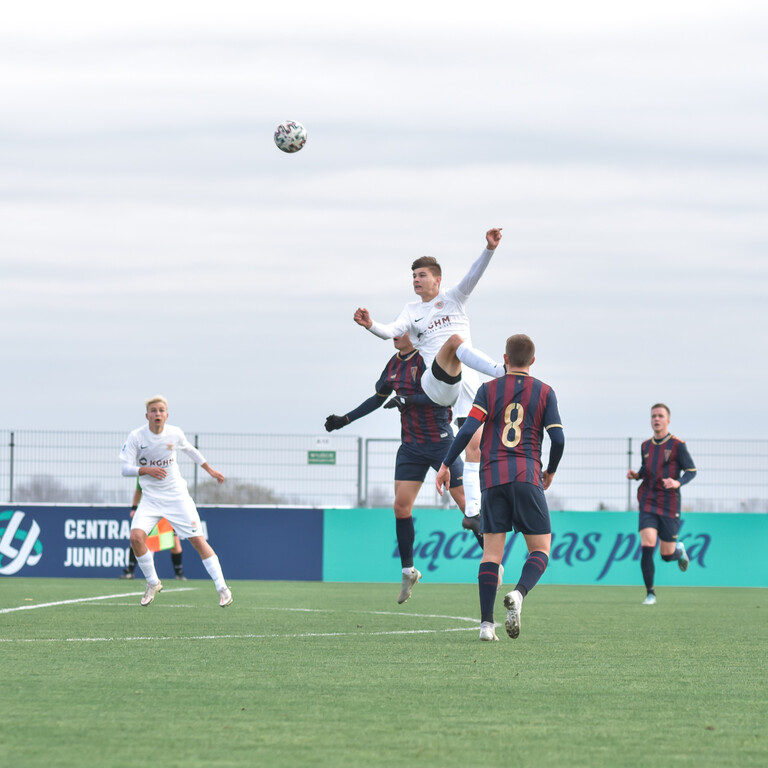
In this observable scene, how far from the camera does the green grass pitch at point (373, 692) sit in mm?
4531

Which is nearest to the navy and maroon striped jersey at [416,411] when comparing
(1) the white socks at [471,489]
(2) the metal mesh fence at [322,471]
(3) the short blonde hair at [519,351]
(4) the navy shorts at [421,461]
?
(4) the navy shorts at [421,461]

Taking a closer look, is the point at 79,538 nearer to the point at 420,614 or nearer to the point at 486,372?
the point at 420,614

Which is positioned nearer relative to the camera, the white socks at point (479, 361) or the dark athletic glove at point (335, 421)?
the white socks at point (479, 361)

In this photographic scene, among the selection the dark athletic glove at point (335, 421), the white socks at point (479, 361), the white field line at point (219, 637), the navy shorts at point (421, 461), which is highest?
the white socks at point (479, 361)

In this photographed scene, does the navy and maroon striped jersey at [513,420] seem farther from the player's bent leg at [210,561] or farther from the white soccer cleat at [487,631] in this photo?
the player's bent leg at [210,561]

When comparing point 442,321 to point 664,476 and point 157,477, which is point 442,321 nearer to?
point 157,477

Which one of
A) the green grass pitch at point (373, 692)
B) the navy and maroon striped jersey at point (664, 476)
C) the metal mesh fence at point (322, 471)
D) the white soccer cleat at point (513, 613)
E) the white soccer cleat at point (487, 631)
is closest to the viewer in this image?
the green grass pitch at point (373, 692)

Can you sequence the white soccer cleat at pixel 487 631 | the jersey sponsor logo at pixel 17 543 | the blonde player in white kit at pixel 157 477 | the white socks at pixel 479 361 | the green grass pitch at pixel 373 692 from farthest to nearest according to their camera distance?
1. the jersey sponsor logo at pixel 17 543
2. the blonde player in white kit at pixel 157 477
3. the white socks at pixel 479 361
4. the white soccer cleat at pixel 487 631
5. the green grass pitch at pixel 373 692

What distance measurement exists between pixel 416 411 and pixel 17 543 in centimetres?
1302

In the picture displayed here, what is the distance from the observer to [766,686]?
645 cm

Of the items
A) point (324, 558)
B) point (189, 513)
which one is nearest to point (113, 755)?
point (189, 513)

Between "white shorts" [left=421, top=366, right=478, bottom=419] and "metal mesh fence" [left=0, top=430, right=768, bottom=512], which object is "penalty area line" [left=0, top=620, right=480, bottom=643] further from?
"metal mesh fence" [left=0, top=430, right=768, bottom=512]

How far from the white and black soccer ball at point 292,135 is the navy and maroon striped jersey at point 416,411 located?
257 cm

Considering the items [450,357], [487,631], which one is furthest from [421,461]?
[487,631]
